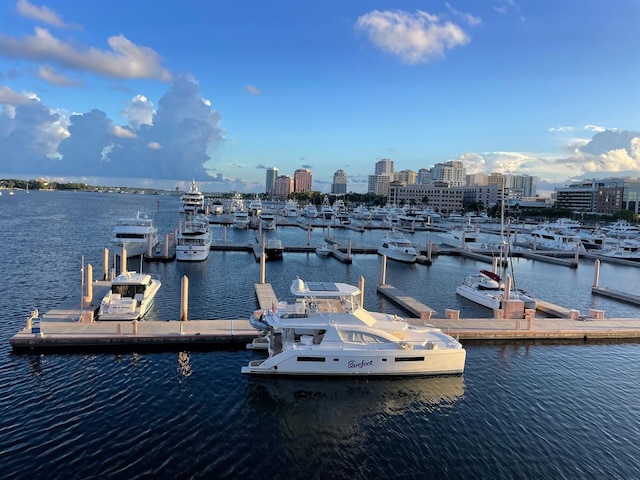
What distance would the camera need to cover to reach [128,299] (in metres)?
30.8

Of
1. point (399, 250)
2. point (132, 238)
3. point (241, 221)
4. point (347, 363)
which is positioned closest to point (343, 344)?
point (347, 363)

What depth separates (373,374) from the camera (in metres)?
23.4

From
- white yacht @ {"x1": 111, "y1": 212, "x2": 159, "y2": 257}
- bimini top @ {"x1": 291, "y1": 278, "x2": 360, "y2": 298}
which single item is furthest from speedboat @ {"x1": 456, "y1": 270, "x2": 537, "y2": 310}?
white yacht @ {"x1": 111, "y1": 212, "x2": 159, "y2": 257}

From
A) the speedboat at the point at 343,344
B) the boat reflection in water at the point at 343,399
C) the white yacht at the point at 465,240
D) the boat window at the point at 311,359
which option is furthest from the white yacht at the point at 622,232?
the boat window at the point at 311,359

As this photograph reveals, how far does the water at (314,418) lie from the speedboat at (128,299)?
215 inches

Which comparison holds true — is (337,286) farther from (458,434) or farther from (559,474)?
(559,474)

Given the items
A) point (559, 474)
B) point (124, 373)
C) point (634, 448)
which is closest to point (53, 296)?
point (124, 373)

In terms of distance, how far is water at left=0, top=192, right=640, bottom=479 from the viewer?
16062 millimetres

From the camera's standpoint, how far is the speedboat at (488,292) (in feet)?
126

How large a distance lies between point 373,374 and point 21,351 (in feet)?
59.6

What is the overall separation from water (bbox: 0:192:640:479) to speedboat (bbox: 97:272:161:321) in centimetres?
545

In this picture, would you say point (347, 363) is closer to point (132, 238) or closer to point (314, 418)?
point (314, 418)

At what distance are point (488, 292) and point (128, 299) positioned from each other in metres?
29.0

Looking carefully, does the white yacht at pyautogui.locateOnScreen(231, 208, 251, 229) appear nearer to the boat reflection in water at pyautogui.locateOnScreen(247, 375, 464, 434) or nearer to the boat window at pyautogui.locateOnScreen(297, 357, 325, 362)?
the boat window at pyautogui.locateOnScreen(297, 357, 325, 362)
